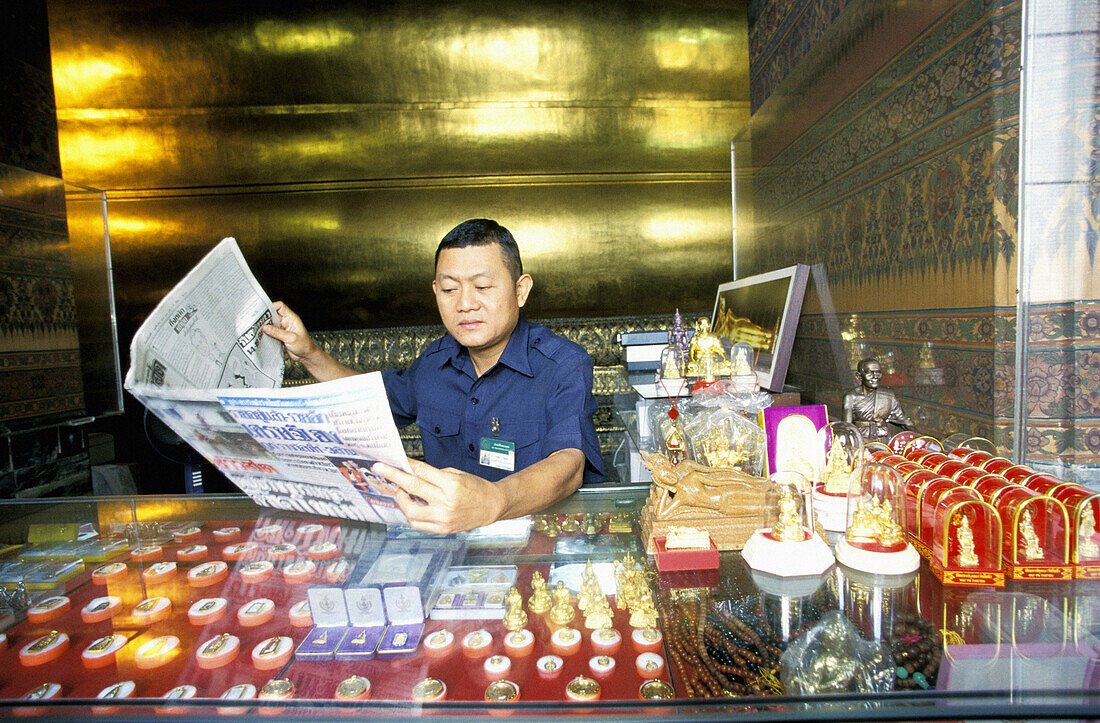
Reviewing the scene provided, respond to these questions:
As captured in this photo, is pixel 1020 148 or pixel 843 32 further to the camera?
pixel 843 32

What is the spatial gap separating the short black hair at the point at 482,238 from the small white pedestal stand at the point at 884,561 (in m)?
1.12

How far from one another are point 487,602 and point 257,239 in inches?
166

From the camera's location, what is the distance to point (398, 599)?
2.58 feet

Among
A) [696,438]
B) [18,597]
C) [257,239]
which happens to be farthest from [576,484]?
[257,239]

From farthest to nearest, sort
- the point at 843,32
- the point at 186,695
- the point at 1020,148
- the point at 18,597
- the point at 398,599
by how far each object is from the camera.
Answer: the point at 843,32 → the point at 1020,148 → the point at 18,597 → the point at 398,599 → the point at 186,695

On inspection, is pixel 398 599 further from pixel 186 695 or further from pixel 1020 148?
pixel 1020 148

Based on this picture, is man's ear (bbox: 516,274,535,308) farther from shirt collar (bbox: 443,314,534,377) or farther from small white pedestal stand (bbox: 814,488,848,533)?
small white pedestal stand (bbox: 814,488,848,533)

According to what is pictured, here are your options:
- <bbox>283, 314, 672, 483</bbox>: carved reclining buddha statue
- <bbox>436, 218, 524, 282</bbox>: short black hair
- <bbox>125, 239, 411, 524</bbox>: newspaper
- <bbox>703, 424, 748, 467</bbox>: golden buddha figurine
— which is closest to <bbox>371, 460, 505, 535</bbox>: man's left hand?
<bbox>125, 239, 411, 524</bbox>: newspaper

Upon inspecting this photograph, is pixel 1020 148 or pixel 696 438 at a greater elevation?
pixel 1020 148

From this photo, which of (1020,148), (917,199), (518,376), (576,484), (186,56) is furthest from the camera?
(186,56)

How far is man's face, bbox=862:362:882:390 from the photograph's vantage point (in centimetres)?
143

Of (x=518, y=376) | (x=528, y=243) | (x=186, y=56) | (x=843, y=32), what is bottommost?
(x=518, y=376)

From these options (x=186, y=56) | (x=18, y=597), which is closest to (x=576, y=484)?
(x=18, y=597)

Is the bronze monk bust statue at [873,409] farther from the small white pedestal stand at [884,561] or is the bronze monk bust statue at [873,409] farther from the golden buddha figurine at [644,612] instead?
the golden buddha figurine at [644,612]
